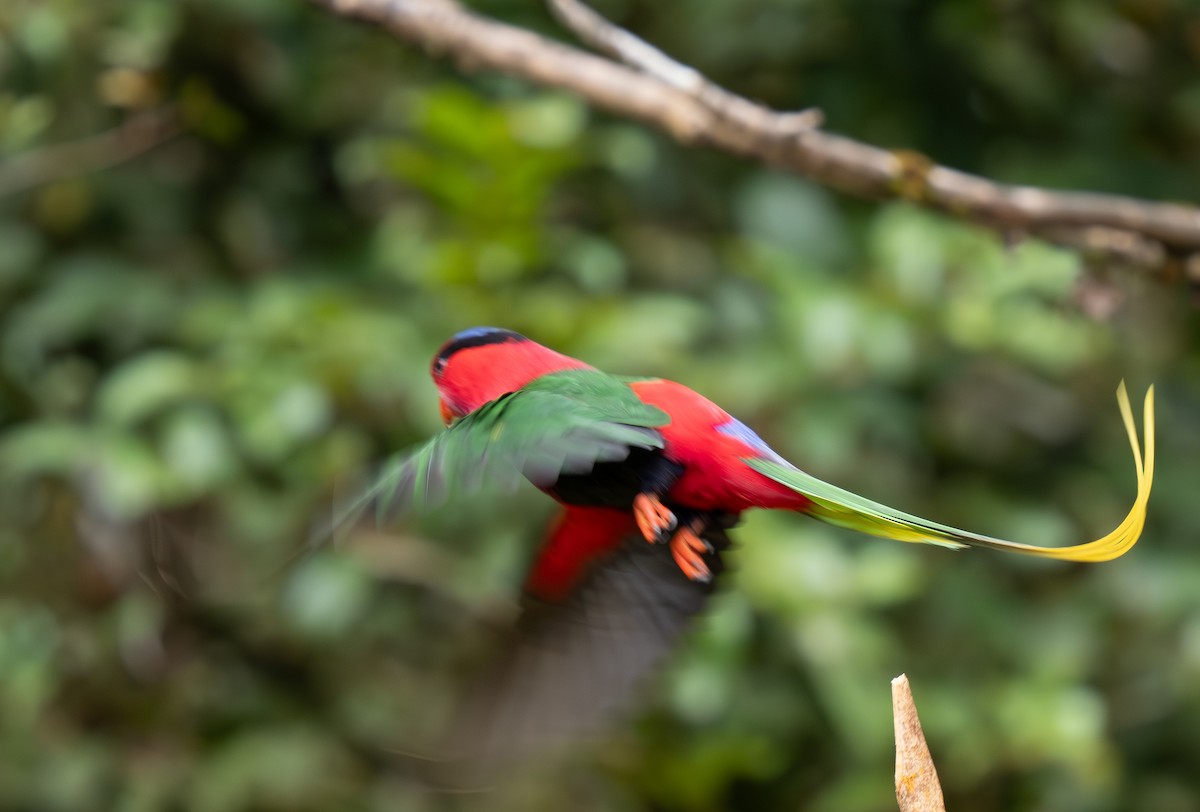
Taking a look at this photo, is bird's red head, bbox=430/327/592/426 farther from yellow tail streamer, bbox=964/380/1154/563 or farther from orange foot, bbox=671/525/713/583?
yellow tail streamer, bbox=964/380/1154/563

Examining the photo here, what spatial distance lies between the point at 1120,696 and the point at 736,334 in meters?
0.68

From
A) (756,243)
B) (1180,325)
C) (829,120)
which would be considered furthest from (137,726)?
(1180,325)

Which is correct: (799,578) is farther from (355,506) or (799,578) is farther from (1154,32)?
(1154,32)

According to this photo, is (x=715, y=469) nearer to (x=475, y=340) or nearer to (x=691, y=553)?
(x=691, y=553)

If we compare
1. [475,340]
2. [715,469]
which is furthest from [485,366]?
[715,469]

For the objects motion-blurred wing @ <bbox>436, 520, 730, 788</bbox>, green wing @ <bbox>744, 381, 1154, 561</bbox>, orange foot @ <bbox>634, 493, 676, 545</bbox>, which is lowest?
motion-blurred wing @ <bbox>436, 520, 730, 788</bbox>

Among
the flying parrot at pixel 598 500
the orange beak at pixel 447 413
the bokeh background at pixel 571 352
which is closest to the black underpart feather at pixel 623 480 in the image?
the flying parrot at pixel 598 500

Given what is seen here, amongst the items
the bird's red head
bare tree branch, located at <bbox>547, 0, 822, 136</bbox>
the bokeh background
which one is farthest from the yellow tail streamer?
the bokeh background

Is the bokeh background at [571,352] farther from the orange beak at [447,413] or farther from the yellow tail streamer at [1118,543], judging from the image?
the yellow tail streamer at [1118,543]

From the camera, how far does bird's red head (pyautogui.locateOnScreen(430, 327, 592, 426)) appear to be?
0.69m

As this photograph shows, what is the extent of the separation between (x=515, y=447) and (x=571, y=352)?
0.87 m

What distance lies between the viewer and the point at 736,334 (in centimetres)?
166

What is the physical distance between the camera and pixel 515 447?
55cm

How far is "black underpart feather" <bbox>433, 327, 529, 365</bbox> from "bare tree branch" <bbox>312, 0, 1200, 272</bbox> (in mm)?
389
